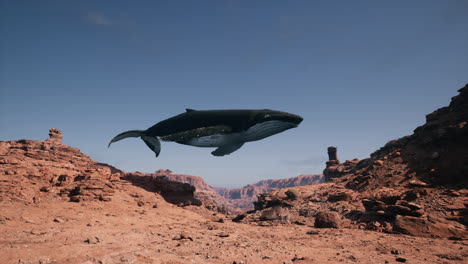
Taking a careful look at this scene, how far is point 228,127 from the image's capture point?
8.00 m

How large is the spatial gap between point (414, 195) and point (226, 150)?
11.3 m

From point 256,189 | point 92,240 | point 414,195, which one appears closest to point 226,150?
point 92,240

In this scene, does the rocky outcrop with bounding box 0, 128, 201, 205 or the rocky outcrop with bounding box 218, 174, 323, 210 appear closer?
the rocky outcrop with bounding box 0, 128, 201, 205

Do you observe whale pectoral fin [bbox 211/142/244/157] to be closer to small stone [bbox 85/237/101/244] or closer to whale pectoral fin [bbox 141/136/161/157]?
whale pectoral fin [bbox 141/136/161/157]

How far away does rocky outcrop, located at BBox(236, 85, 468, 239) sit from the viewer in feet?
29.9

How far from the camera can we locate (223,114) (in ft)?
27.3

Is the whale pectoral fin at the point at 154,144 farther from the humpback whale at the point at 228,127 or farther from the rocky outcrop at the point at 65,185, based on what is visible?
the rocky outcrop at the point at 65,185

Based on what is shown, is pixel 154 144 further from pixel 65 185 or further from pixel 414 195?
pixel 414 195

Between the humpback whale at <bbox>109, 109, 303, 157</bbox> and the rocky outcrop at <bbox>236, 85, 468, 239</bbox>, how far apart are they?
5296 mm

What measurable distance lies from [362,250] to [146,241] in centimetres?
638

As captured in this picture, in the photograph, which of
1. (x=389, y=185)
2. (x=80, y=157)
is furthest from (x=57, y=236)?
(x=80, y=157)

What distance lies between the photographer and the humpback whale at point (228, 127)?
778cm

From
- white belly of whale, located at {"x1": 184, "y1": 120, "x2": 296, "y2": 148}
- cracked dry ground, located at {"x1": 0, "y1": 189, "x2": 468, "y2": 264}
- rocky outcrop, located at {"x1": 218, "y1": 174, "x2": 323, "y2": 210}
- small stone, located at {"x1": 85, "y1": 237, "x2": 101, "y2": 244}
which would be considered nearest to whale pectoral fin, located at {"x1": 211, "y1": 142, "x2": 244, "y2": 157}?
white belly of whale, located at {"x1": 184, "y1": 120, "x2": 296, "y2": 148}

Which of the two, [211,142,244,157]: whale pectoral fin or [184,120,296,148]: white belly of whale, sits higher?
[184,120,296,148]: white belly of whale
